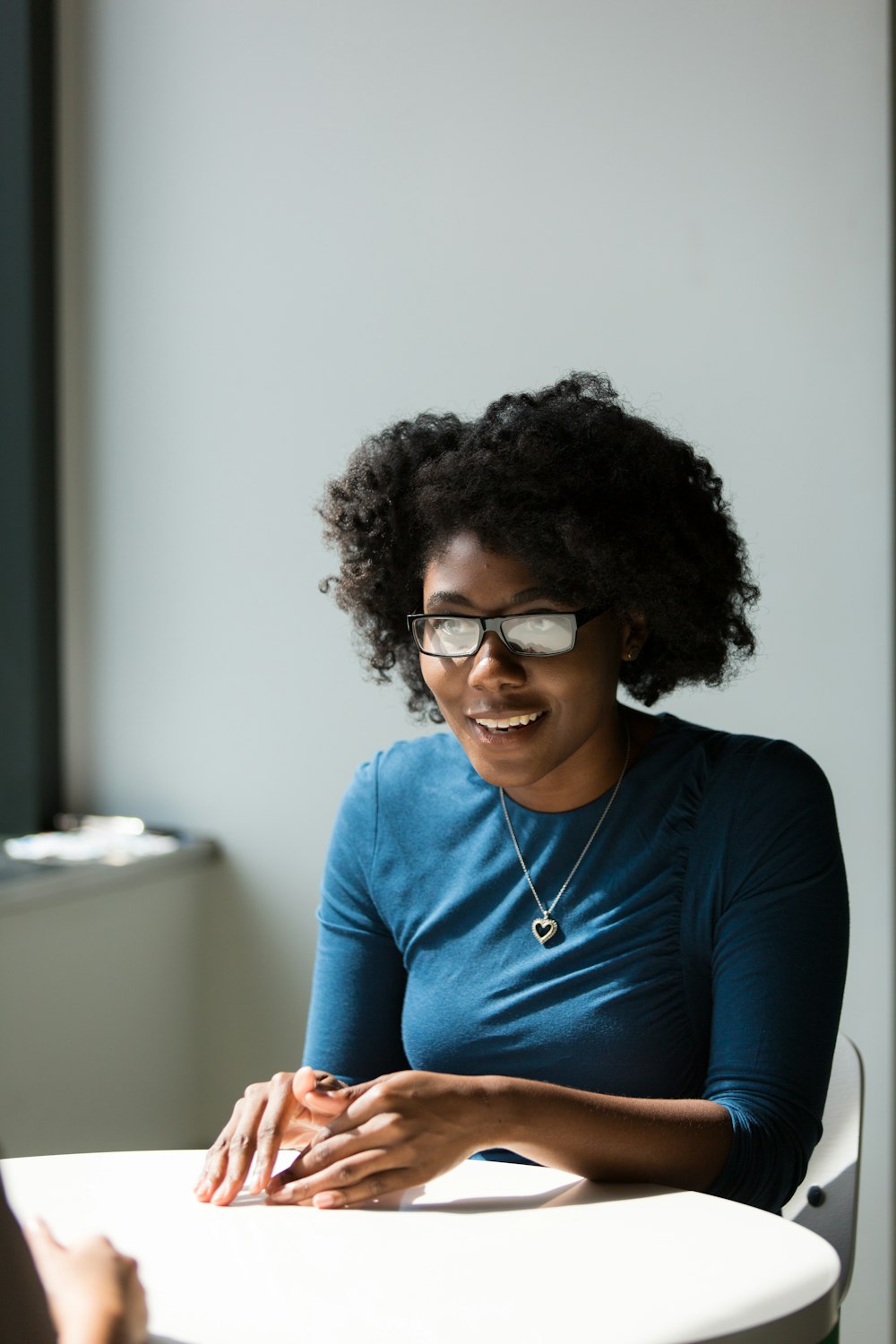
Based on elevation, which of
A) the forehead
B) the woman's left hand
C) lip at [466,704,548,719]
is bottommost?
the woman's left hand

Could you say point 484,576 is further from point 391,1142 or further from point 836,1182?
point 836,1182

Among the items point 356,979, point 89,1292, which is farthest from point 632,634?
point 89,1292

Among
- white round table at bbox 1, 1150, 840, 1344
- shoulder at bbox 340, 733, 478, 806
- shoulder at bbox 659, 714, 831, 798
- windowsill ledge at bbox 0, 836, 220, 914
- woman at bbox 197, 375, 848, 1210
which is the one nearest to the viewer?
white round table at bbox 1, 1150, 840, 1344

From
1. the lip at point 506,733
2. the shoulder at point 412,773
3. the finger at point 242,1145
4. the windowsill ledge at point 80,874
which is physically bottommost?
the windowsill ledge at point 80,874

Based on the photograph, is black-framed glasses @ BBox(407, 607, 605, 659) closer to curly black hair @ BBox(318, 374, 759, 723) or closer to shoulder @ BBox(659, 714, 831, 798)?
curly black hair @ BBox(318, 374, 759, 723)

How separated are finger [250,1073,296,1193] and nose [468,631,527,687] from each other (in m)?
0.31

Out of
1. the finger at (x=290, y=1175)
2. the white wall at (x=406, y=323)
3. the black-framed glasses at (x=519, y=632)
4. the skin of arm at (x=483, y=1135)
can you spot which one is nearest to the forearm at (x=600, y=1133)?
the skin of arm at (x=483, y=1135)

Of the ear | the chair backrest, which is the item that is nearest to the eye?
the ear

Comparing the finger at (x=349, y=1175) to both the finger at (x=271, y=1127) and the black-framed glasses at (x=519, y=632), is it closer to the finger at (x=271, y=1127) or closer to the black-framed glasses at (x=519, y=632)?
the finger at (x=271, y=1127)

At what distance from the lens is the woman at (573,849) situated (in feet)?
2.89

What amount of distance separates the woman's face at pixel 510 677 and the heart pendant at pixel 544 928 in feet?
0.36

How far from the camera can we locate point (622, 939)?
100cm

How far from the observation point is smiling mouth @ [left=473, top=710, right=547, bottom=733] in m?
0.98

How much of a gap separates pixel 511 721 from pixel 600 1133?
31 centimetres
